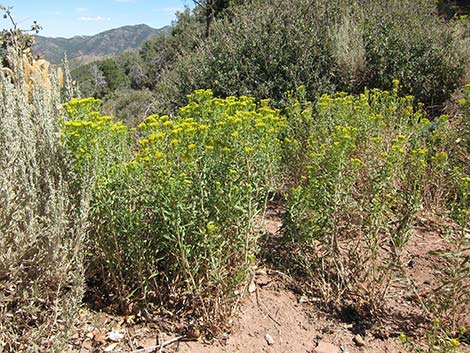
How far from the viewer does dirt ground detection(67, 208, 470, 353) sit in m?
2.27

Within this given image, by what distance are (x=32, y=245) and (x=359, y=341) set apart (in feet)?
6.35

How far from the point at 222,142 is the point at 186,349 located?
3.87ft

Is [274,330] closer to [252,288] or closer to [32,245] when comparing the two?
[252,288]

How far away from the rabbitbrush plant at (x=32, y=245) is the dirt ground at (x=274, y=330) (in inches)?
9.9

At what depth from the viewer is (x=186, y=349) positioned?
88.4 inches

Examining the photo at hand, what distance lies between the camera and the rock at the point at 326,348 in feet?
7.64

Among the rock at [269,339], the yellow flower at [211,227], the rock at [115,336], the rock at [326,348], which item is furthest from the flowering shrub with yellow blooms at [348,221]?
the rock at [115,336]

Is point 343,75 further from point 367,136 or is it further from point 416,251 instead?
point 416,251

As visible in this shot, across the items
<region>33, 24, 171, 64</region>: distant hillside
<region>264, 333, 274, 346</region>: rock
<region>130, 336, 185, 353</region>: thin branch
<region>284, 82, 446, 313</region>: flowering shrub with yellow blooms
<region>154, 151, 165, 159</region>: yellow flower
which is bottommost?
<region>264, 333, 274, 346</region>: rock

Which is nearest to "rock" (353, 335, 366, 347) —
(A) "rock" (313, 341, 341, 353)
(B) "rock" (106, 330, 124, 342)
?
(A) "rock" (313, 341, 341, 353)

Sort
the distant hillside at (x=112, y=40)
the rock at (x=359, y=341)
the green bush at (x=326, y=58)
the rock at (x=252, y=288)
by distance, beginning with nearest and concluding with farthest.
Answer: the rock at (x=359, y=341) < the rock at (x=252, y=288) < the green bush at (x=326, y=58) < the distant hillside at (x=112, y=40)

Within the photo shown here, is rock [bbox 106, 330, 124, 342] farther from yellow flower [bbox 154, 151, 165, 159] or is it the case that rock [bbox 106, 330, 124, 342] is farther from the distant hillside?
the distant hillside

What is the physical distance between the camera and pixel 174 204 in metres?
2.10

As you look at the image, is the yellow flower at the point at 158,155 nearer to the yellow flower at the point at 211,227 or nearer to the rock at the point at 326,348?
the yellow flower at the point at 211,227
